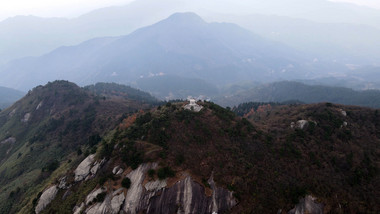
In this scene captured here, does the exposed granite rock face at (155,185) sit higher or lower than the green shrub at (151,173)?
lower

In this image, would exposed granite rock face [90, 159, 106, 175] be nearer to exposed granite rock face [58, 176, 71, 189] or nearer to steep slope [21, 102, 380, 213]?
steep slope [21, 102, 380, 213]

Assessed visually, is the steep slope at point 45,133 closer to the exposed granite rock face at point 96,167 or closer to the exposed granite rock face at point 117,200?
the exposed granite rock face at point 96,167

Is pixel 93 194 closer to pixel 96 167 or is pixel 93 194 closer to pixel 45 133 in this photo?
pixel 96 167

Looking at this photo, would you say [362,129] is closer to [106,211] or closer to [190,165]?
[190,165]

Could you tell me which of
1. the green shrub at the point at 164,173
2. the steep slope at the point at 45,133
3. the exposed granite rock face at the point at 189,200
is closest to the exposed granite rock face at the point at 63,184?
the steep slope at the point at 45,133

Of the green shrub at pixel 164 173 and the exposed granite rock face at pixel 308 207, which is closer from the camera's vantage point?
the exposed granite rock face at pixel 308 207

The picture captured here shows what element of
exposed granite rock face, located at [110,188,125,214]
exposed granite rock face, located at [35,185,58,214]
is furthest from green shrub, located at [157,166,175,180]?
exposed granite rock face, located at [35,185,58,214]

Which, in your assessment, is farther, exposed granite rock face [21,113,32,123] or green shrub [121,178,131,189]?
Answer: exposed granite rock face [21,113,32,123]
